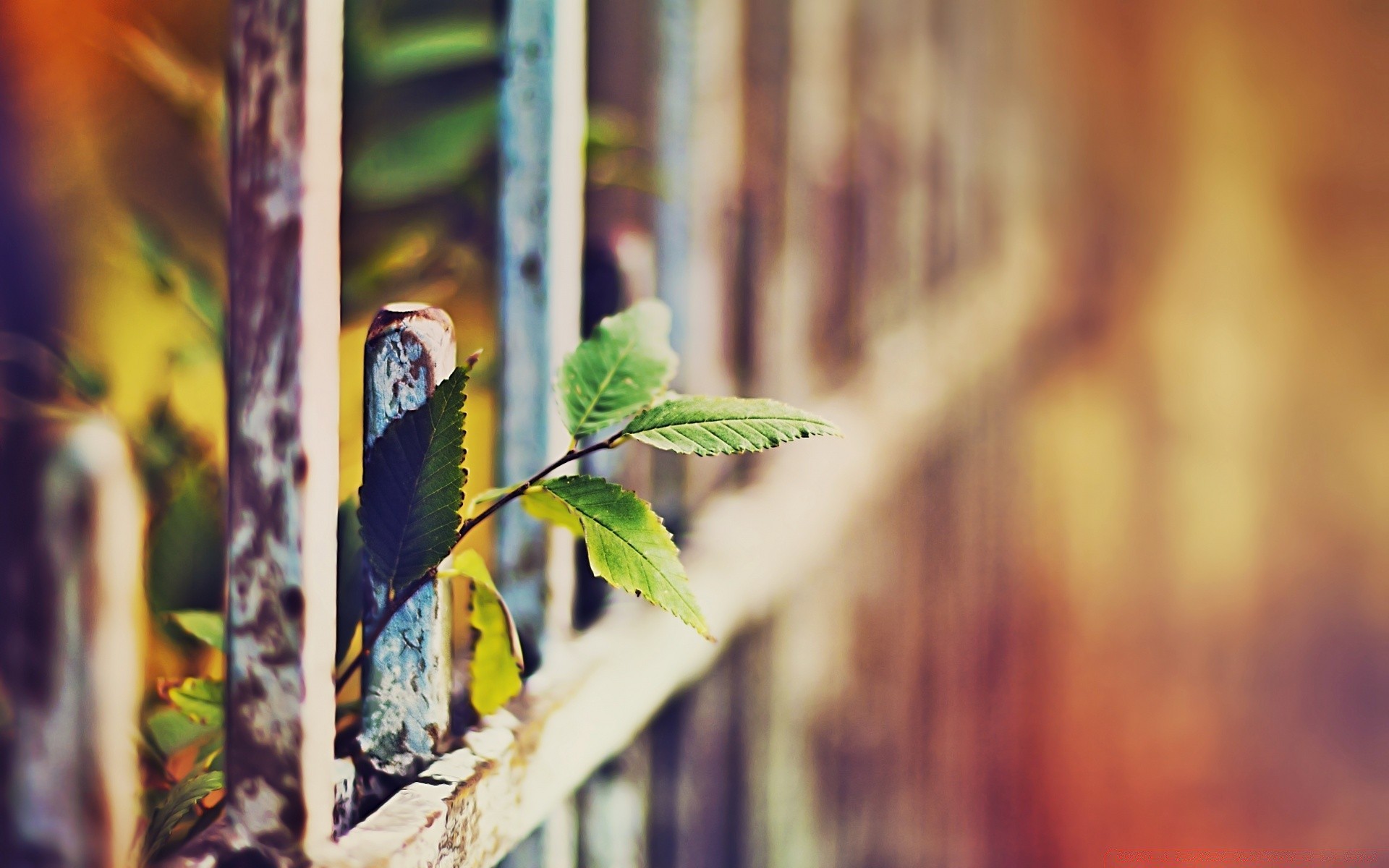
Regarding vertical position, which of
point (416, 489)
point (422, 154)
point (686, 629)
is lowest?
point (686, 629)

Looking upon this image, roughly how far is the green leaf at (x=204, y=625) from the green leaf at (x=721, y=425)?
0.18 m

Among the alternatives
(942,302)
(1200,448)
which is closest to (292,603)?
(942,302)

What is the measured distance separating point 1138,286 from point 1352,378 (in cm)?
61

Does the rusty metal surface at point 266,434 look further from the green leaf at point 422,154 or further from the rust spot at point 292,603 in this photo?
the green leaf at point 422,154

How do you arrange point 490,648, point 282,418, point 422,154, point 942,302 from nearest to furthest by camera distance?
point 282,418
point 490,648
point 422,154
point 942,302

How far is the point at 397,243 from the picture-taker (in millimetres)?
533

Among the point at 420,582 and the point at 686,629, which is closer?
the point at 420,582

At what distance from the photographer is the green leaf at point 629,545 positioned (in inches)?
11.6

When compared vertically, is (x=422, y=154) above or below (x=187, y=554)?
above

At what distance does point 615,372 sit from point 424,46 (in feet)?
0.96

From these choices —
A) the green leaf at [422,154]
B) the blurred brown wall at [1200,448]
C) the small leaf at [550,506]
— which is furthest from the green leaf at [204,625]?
the blurred brown wall at [1200,448]

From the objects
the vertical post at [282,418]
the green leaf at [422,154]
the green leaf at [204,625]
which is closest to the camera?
the vertical post at [282,418]

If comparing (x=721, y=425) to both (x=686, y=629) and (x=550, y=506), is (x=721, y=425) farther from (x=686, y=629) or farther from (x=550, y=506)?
(x=686, y=629)

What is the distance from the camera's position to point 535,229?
1.36 ft
